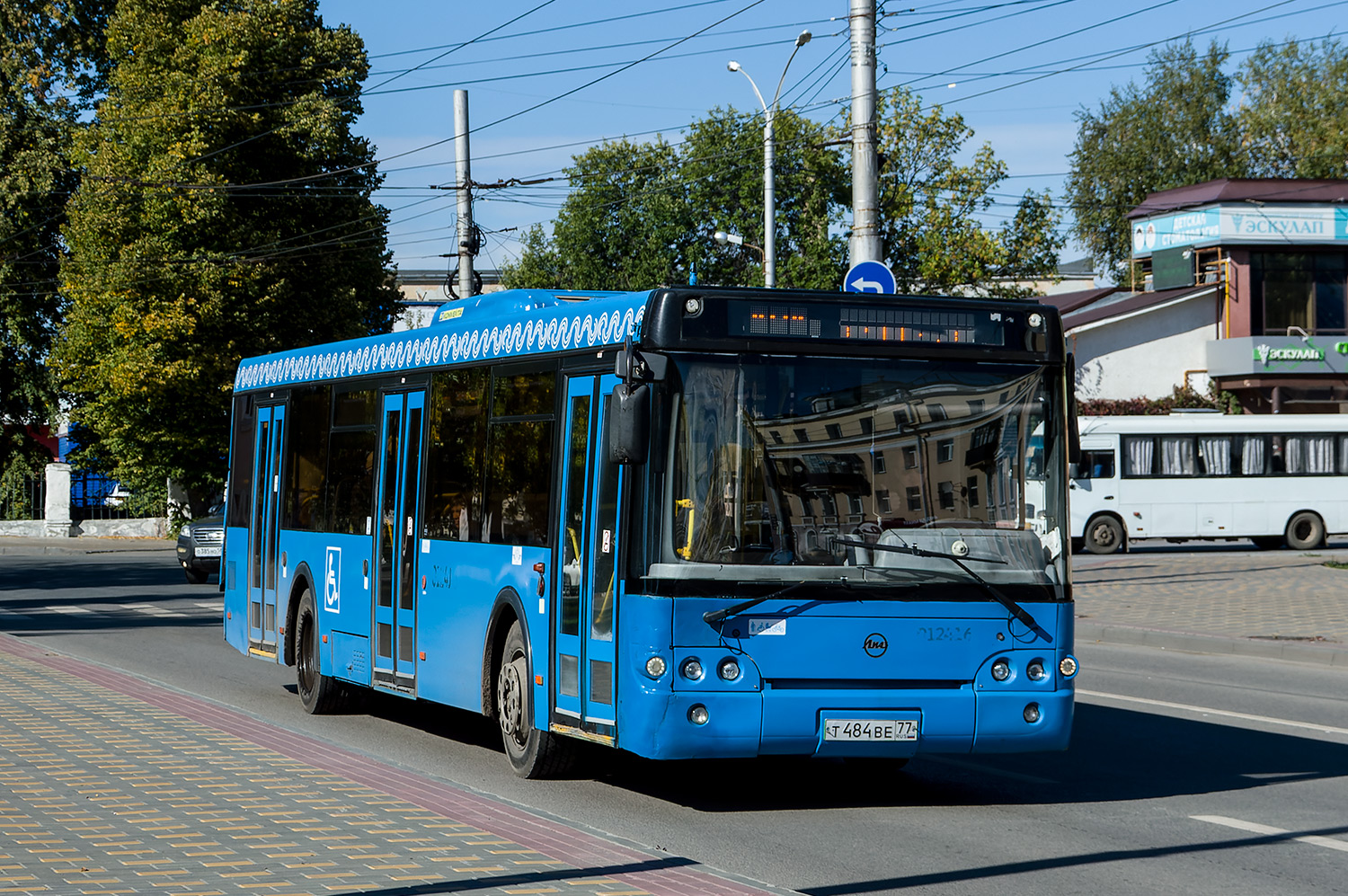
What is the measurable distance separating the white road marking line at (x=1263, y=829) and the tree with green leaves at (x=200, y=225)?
122 feet

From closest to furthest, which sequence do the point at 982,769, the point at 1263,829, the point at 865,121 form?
the point at 1263,829 < the point at 982,769 < the point at 865,121

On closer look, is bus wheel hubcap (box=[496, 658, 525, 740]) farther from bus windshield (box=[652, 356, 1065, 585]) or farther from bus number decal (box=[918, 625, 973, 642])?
bus number decal (box=[918, 625, 973, 642])

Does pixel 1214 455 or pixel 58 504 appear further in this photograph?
pixel 58 504

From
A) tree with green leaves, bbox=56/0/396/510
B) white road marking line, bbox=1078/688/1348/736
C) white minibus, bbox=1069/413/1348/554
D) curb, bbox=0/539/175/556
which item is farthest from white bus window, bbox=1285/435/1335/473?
curb, bbox=0/539/175/556

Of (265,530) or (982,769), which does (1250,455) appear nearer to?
(265,530)

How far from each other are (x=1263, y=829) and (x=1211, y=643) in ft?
33.3

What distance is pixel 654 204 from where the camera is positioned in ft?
237

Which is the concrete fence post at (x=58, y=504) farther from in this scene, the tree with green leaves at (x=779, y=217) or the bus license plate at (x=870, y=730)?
the bus license plate at (x=870, y=730)

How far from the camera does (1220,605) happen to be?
2189cm

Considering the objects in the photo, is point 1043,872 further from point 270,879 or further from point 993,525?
point 270,879

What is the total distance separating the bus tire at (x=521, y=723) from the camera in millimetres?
9688

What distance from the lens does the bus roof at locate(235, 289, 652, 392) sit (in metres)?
9.38

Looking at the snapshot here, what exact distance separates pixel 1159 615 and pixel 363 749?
41.4 ft

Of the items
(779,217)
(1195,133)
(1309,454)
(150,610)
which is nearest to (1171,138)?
(1195,133)
